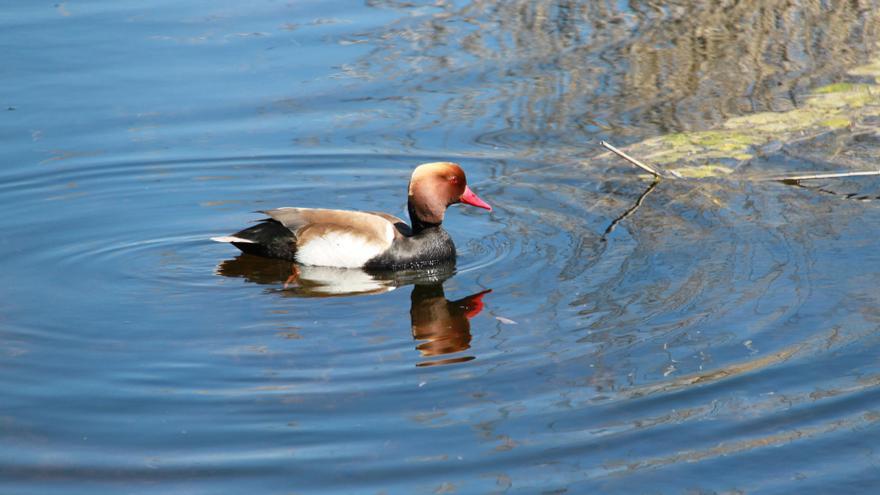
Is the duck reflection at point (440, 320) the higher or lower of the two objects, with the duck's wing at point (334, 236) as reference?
lower

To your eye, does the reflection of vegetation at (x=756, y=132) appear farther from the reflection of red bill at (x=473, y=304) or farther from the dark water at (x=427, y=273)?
the reflection of red bill at (x=473, y=304)

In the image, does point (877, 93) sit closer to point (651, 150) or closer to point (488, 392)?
point (651, 150)

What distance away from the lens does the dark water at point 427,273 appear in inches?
245

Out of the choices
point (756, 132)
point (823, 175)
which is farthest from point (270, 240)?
point (756, 132)

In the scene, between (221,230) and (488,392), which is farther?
(221,230)

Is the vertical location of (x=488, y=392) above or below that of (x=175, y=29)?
below

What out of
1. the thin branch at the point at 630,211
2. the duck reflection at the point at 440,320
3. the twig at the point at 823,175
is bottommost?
the duck reflection at the point at 440,320

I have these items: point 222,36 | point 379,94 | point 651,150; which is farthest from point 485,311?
point 222,36

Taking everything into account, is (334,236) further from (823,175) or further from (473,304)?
(823,175)

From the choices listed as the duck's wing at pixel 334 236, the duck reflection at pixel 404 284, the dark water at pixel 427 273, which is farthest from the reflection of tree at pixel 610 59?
the duck reflection at pixel 404 284

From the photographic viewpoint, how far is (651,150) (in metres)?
11.2

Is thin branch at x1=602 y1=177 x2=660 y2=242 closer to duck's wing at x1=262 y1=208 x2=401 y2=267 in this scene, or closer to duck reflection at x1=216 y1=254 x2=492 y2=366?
duck reflection at x1=216 y1=254 x2=492 y2=366

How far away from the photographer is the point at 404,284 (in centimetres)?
904

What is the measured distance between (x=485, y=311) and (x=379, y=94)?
4.88 meters
